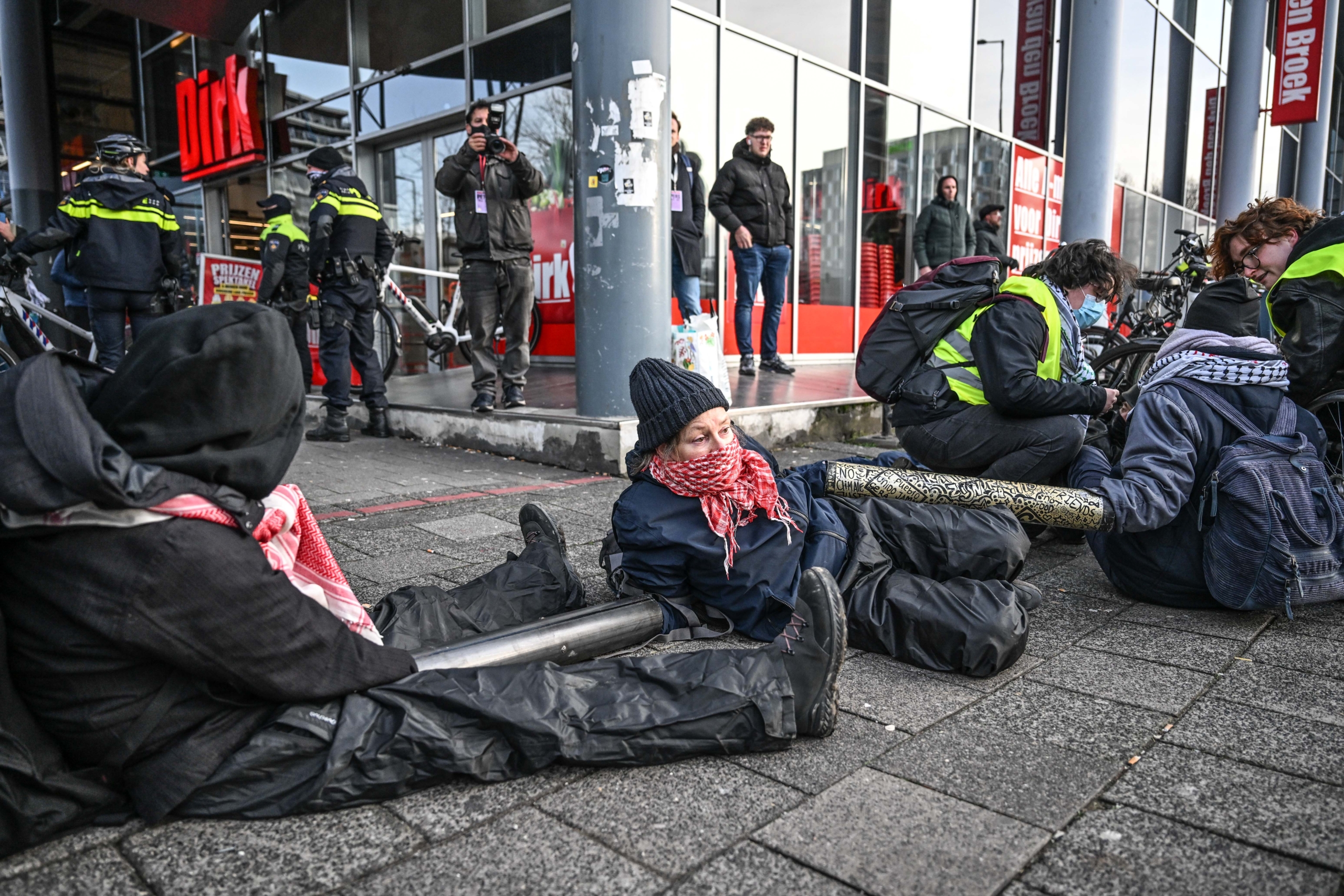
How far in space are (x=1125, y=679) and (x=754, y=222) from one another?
6.07 meters

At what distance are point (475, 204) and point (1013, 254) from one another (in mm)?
10013

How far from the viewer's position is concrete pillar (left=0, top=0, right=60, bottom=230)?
38.3ft

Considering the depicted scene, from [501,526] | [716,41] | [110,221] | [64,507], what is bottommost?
[501,526]

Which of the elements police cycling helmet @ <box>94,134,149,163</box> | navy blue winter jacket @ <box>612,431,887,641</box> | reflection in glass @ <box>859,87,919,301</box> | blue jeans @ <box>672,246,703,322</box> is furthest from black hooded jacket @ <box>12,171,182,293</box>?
reflection in glass @ <box>859,87,919,301</box>

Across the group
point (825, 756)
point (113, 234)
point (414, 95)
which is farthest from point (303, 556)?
point (414, 95)

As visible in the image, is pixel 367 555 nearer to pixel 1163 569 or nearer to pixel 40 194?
pixel 1163 569

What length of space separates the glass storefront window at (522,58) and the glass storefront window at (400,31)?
1.33ft

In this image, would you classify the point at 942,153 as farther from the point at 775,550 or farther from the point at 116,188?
the point at 775,550

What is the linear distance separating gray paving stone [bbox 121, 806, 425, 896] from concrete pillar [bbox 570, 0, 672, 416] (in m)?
3.64

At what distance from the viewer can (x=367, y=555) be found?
383 cm

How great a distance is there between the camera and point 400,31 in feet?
33.5

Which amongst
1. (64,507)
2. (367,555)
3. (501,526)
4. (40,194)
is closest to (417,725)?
(64,507)

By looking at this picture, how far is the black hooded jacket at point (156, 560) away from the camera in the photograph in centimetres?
160

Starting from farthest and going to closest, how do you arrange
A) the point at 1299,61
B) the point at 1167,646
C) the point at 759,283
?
the point at 1299,61
the point at 759,283
the point at 1167,646
